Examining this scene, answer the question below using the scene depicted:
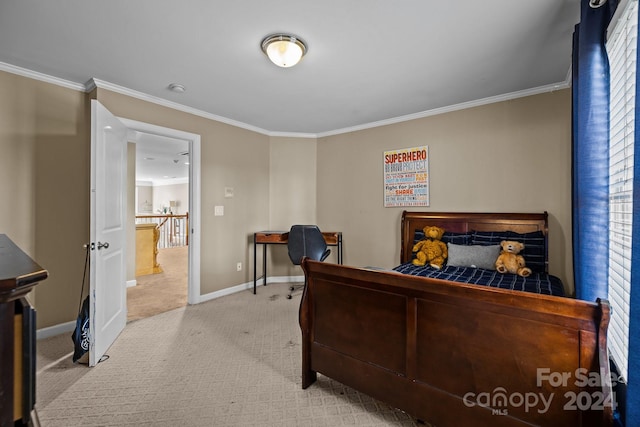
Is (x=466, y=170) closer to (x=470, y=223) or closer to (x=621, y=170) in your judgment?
(x=470, y=223)

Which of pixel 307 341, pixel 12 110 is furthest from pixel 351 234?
pixel 12 110

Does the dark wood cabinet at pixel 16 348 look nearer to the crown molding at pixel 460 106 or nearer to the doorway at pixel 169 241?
the doorway at pixel 169 241

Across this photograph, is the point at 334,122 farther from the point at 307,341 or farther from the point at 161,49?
the point at 307,341

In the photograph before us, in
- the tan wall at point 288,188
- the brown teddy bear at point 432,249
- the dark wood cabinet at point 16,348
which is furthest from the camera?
the tan wall at point 288,188

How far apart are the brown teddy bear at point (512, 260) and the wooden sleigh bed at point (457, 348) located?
1.78m

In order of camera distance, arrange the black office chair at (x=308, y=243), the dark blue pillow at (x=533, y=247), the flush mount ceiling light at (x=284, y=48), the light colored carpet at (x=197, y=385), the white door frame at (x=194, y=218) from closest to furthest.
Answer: the light colored carpet at (x=197, y=385) < the flush mount ceiling light at (x=284, y=48) < the dark blue pillow at (x=533, y=247) < the white door frame at (x=194, y=218) < the black office chair at (x=308, y=243)

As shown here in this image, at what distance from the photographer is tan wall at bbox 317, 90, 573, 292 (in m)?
2.95

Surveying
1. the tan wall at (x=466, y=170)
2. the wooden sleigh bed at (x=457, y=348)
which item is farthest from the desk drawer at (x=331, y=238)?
the wooden sleigh bed at (x=457, y=348)

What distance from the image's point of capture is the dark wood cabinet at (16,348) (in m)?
0.63

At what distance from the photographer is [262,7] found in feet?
5.94

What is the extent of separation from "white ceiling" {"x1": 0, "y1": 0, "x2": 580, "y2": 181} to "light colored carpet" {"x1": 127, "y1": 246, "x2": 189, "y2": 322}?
2461 mm

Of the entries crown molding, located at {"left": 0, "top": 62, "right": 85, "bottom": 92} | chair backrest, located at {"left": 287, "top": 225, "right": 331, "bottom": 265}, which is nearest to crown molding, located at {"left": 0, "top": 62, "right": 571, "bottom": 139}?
crown molding, located at {"left": 0, "top": 62, "right": 85, "bottom": 92}

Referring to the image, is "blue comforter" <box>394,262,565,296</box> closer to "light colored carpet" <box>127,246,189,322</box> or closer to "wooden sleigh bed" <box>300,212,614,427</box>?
"wooden sleigh bed" <box>300,212,614,427</box>

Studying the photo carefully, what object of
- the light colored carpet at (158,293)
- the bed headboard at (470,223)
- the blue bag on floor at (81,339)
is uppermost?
the bed headboard at (470,223)
